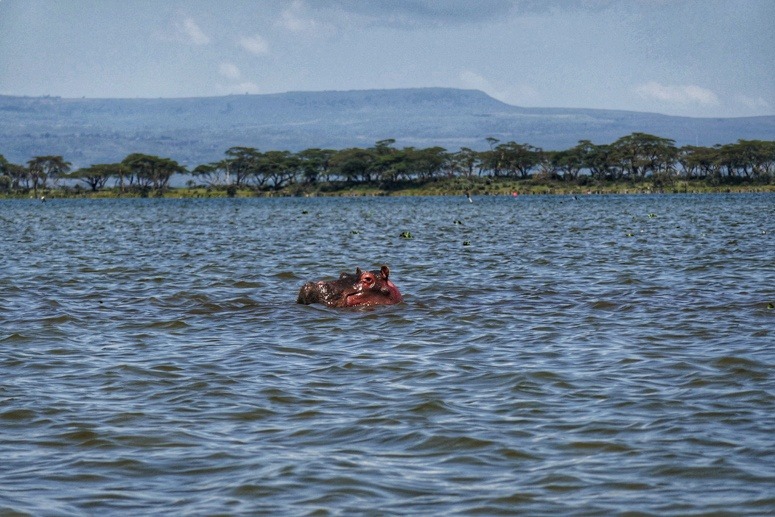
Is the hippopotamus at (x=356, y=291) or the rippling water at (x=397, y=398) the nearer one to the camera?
the rippling water at (x=397, y=398)

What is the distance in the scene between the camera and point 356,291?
21141mm

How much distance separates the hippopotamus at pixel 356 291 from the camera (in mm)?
21062

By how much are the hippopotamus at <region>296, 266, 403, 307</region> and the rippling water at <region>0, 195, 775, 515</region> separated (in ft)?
1.48

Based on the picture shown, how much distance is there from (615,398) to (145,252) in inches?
1199

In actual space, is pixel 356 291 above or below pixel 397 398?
above

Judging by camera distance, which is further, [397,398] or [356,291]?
[356,291]

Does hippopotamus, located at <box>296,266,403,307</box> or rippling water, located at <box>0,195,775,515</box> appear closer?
rippling water, located at <box>0,195,775,515</box>

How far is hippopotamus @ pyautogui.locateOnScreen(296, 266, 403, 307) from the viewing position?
2106cm

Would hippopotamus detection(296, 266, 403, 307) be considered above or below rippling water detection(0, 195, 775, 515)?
above

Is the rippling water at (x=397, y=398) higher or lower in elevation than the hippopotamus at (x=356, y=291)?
lower

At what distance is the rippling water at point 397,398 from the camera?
952 cm

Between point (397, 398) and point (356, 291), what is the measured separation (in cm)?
819

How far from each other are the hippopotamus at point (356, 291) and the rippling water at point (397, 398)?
0.45m

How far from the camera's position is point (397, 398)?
1305 centimetres
